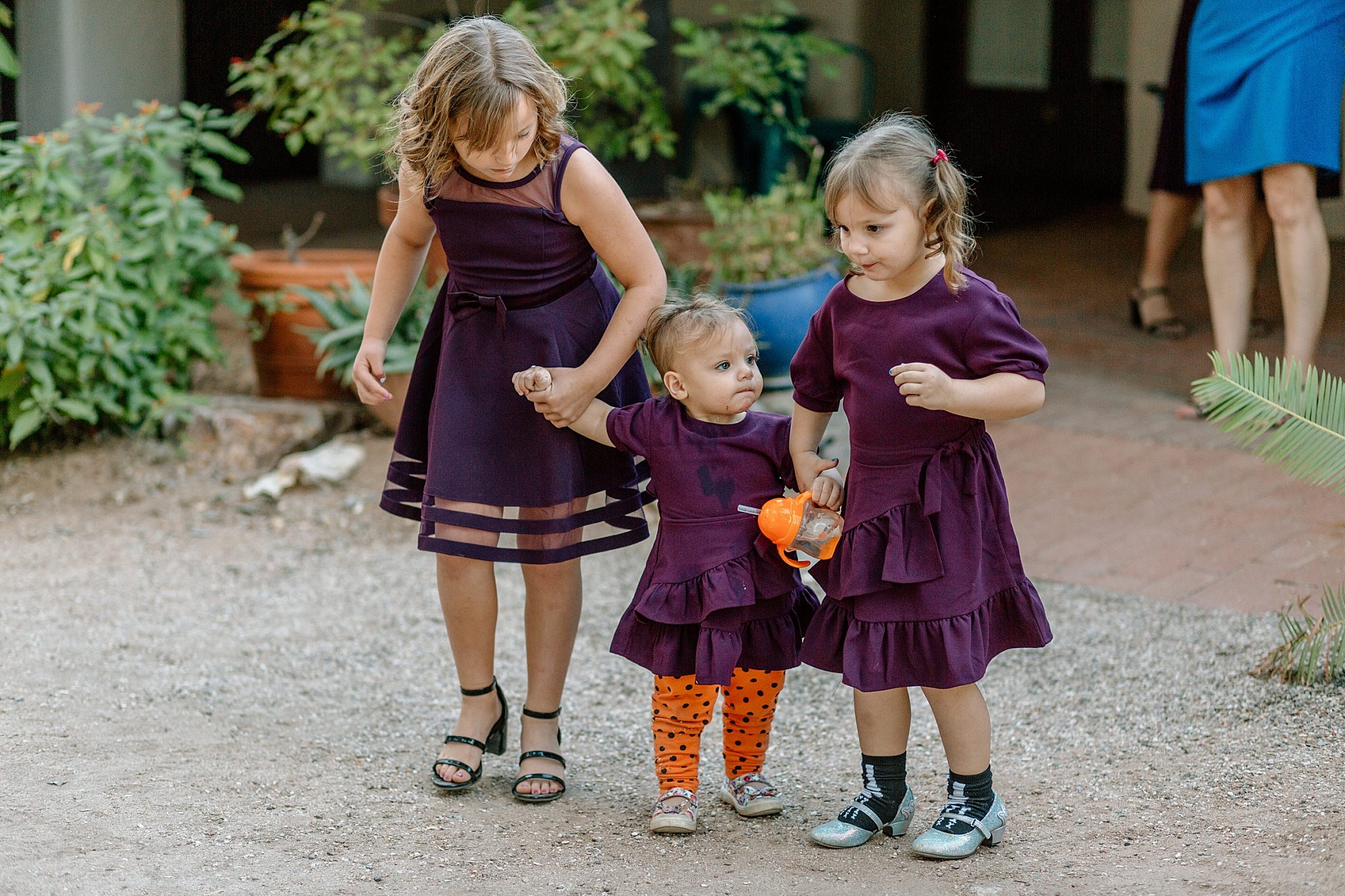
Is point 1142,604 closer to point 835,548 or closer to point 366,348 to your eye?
point 835,548

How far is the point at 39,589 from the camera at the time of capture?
3.84 m

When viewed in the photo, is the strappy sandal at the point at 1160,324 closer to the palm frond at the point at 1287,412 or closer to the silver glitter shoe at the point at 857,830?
the palm frond at the point at 1287,412

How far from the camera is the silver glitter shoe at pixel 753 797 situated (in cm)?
262

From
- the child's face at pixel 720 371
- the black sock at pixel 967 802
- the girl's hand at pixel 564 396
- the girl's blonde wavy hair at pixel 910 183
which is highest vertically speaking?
the girl's blonde wavy hair at pixel 910 183

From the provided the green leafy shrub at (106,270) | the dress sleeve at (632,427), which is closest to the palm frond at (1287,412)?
the dress sleeve at (632,427)

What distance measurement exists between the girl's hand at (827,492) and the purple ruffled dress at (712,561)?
106 millimetres

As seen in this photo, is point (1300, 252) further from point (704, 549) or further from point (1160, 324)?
point (704, 549)

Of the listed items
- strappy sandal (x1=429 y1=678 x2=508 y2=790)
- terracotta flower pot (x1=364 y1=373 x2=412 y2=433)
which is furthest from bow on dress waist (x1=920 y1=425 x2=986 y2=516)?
terracotta flower pot (x1=364 y1=373 x2=412 y2=433)

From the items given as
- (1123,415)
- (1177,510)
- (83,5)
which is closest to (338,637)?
(1177,510)

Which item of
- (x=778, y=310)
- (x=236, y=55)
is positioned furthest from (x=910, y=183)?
(x=236, y=55)

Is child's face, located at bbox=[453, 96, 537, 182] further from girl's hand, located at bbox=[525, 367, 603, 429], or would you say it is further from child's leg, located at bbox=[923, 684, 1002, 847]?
child's leg, located at bbox=[923, 684, 1002, 847]

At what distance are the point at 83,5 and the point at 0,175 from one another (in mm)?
1470

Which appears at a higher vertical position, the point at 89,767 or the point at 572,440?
the point at 572,440

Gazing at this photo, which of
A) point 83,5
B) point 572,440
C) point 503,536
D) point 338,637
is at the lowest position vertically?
point 338,637
